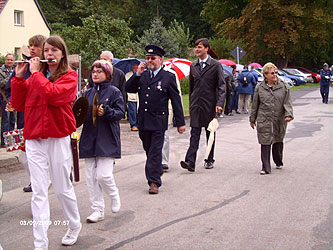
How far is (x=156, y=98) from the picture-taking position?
739 cm

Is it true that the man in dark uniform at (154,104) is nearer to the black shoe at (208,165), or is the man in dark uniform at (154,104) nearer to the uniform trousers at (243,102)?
the black shoe at (208,165)

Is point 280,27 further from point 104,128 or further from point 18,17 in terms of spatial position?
point 104,128

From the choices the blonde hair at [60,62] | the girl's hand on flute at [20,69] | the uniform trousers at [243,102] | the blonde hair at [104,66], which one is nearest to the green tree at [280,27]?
the uniform trousers at [243,102]

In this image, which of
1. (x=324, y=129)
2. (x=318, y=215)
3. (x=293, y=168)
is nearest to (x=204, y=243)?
(x=318, y=215)

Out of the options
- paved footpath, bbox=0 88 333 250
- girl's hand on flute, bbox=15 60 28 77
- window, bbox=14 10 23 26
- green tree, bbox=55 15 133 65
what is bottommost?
paved footpath, bbox=0 88 333 250

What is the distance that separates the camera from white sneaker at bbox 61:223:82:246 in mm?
5043

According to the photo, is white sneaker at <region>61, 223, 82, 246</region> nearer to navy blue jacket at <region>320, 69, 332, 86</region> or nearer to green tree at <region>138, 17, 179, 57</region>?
navy blue jacket at <region>320, 69, 332, 86</region>

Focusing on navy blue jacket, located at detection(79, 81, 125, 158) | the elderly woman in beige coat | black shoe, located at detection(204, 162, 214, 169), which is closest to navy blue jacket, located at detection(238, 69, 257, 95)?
the elderly woman in beige coat

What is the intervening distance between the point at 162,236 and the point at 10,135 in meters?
2.52

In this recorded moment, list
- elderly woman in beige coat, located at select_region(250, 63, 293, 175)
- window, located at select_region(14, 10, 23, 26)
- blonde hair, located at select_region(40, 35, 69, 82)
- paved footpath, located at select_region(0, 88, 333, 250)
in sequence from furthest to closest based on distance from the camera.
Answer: window, located at select_region(14, 10, 23, 26), elderly woman in beige coat, located at select_region(250, 63, 293, 175), paved footpath, located at select_region(0, 88, 333, 250), blonde hair, located at select_region(40, 35, 69, 82)

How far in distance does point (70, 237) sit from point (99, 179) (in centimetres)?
91

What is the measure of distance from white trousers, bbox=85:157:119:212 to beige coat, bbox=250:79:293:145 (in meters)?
3.71

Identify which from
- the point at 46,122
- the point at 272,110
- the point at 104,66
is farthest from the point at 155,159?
the point at 46,122

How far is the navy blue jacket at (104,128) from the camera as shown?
5865mm
